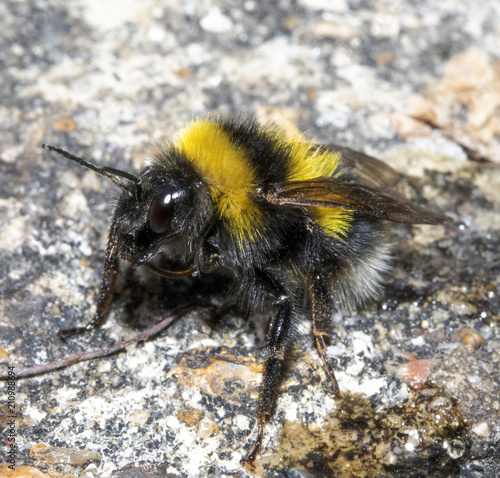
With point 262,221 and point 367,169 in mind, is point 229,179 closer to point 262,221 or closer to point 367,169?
point 262,221

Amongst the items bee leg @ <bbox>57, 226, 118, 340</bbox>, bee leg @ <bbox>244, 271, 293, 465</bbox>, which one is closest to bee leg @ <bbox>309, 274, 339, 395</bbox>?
bee leg @ <bbox>244, 271, 293, 465</bbox>

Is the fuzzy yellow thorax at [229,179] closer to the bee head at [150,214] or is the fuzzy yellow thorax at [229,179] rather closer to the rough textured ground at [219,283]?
the bee head at [150,214]

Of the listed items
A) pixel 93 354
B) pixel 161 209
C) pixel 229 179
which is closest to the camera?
pixel 161 209

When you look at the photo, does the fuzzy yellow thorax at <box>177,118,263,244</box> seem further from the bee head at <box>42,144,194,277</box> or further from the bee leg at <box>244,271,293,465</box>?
the bee leg at <box>244,271,293,465</box>

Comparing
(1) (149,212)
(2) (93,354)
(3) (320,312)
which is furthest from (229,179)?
(2) (93,354)

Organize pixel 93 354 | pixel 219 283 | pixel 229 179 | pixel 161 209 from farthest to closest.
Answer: pixel 219 283, pixel 93 354, pixel 229 179, pixel 161 209

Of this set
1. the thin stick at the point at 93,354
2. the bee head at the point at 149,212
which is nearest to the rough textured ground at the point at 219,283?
the thin stick at the point at 93,354

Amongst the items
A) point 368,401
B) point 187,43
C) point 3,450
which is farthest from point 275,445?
point 187,43
